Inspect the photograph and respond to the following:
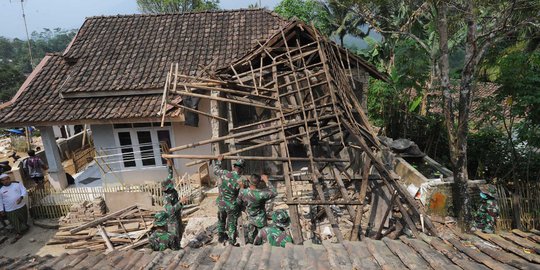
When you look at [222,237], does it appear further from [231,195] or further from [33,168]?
[33,168]

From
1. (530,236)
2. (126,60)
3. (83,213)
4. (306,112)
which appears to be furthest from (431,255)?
(126,60)

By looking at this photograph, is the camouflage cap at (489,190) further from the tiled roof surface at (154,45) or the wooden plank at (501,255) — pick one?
the tiled roof surface at (154,45)

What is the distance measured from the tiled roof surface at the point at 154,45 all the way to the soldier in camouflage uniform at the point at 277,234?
7063 millimetres

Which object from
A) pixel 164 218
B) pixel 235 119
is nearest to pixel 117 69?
pixel 235 119

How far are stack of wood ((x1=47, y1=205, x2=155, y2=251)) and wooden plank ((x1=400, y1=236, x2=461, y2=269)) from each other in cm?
694

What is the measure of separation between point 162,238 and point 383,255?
495cm

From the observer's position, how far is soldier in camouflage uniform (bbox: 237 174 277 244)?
22.1 ft

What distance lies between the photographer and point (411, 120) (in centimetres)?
1373

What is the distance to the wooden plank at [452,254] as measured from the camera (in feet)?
11.2

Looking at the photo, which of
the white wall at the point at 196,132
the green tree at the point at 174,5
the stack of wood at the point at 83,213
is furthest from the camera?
the green tree at the point at 174,5

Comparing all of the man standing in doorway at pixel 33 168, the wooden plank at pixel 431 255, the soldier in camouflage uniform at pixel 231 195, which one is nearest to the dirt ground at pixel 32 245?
the man standing in doorway at pixel 33 168

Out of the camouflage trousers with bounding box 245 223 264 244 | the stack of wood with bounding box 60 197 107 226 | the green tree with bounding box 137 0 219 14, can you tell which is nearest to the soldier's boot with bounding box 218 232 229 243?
the camouflage trousers with bounding box 245 223 264 244

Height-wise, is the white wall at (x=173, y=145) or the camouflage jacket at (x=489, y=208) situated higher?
the white wall at (x=173, y=145)

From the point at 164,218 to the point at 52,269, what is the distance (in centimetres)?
323
